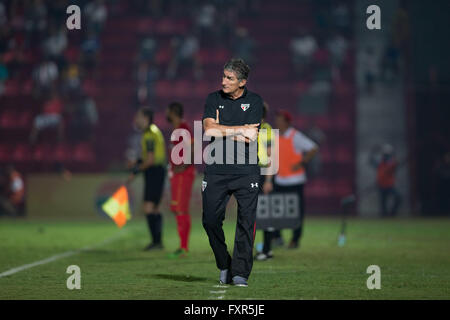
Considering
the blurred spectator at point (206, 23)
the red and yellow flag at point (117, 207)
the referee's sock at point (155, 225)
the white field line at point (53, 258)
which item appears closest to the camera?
the white field line at point (53, 258)

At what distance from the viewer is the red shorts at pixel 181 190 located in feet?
39.5

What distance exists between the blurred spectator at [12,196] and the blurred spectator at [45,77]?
143 inches

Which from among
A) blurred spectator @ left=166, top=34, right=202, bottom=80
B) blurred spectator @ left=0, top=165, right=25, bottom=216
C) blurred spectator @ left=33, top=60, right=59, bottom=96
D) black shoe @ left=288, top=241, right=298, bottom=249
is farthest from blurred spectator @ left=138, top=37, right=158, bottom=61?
black shoe @ left=288, top=241, right=298, bottom=249

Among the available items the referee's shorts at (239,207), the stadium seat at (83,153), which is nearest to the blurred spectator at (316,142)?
the stadium seat at (83,153)

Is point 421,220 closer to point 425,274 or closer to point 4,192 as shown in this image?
point 4,192

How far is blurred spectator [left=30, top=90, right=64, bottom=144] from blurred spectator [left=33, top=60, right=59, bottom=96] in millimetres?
450

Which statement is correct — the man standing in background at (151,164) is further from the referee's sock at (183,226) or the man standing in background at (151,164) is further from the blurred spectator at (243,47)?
the blurred spectator at (243,47)

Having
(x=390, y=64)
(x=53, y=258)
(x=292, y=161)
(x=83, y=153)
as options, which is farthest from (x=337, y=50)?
(x=53, y=258)

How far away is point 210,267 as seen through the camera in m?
10.4

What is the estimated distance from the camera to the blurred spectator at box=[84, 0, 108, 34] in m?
29.1

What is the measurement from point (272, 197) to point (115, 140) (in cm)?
1627

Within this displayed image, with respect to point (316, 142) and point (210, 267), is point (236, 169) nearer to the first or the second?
point (210, 267)

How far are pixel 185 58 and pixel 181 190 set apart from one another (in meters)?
17.1

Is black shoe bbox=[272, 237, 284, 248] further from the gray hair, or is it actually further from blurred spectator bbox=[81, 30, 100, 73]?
blurred spectator bbox=[81, 30, 100, 73]
